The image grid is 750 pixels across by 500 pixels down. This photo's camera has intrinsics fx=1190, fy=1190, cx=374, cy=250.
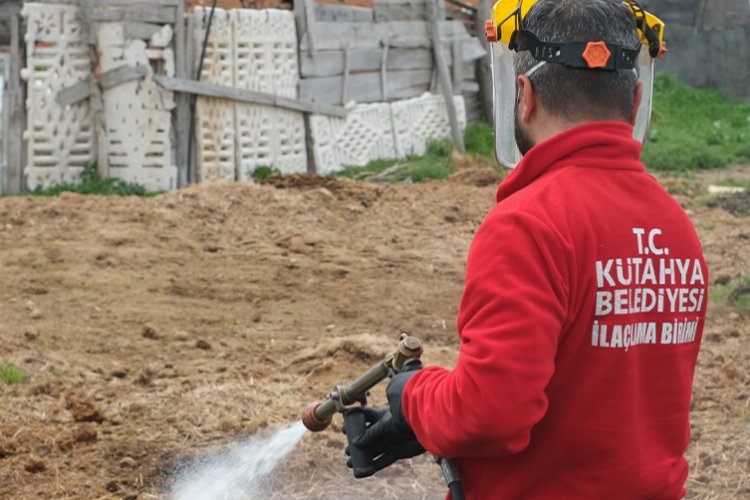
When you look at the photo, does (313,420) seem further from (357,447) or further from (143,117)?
(143,117)

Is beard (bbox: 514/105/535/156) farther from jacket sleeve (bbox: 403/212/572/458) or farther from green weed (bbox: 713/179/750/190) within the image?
green weed (bbox: 713/179/750/190)

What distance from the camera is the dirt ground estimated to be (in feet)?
16.1

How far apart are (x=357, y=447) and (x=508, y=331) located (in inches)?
26.1

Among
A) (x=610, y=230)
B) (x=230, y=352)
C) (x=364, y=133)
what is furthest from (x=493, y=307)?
(x=364, y=133)

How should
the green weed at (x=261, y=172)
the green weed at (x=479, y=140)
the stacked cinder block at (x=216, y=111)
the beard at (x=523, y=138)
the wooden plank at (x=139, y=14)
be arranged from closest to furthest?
the beard at (x=523, y=138)
the wooden plank at (x=139, y=14)
the stacked cinder block at (x=216, y=111)
the green weed at (x=261, y=172)
the green weed at (x=479, y=140)

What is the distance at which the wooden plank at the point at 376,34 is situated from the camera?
1412 centimetres

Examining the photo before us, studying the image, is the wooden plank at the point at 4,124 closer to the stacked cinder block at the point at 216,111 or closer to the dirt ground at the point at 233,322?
the dirt ground at the point at 233,322

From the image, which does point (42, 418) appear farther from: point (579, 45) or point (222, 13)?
point (222, 13)

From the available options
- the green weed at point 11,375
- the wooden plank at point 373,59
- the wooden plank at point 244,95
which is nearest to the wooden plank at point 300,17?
the wooden plank at point 373,59

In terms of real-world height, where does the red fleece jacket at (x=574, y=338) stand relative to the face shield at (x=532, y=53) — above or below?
below

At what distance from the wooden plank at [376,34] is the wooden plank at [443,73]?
13 cm

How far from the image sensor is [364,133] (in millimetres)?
14750

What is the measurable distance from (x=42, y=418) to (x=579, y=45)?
3.97 metres

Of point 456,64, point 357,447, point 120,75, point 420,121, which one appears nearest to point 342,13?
point 420,121
